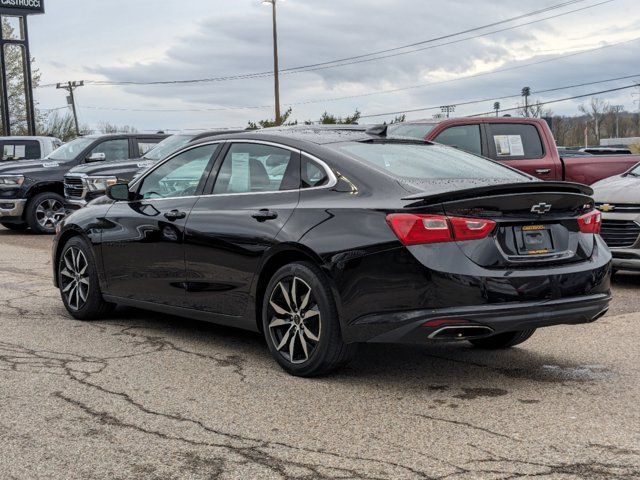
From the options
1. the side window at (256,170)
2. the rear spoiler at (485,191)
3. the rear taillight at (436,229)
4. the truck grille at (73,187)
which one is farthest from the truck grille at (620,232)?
the truck grille at (73,187)

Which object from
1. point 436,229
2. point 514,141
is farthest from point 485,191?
point 514,141

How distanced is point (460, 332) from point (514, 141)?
7424 millimetres

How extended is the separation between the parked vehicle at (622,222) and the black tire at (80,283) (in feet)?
17.0

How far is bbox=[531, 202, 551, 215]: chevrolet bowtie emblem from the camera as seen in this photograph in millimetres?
5191

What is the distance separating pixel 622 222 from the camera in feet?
31.0

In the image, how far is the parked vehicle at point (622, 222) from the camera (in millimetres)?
9289

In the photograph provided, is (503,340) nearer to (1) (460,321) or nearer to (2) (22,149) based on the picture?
(1) (460,321)

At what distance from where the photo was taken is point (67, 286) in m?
7.77

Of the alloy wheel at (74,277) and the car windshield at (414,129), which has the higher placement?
the car windshield at (414,129)

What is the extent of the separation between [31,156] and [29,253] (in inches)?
253

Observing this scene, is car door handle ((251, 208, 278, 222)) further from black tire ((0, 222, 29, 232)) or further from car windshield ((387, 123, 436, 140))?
black tire ((0, 222, 29, 232))

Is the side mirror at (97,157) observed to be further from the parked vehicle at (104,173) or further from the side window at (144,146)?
the side window at (144,146)

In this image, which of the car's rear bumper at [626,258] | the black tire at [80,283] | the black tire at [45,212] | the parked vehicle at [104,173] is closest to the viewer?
the black tire at [80,283]

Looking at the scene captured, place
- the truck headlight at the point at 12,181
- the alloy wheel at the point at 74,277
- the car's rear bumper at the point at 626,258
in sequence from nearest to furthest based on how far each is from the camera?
1. the alloy wheel at the point at 74,277
2. the car's rear bumper at the point at 626,258
3. the truck headlight at the point at 12,181
